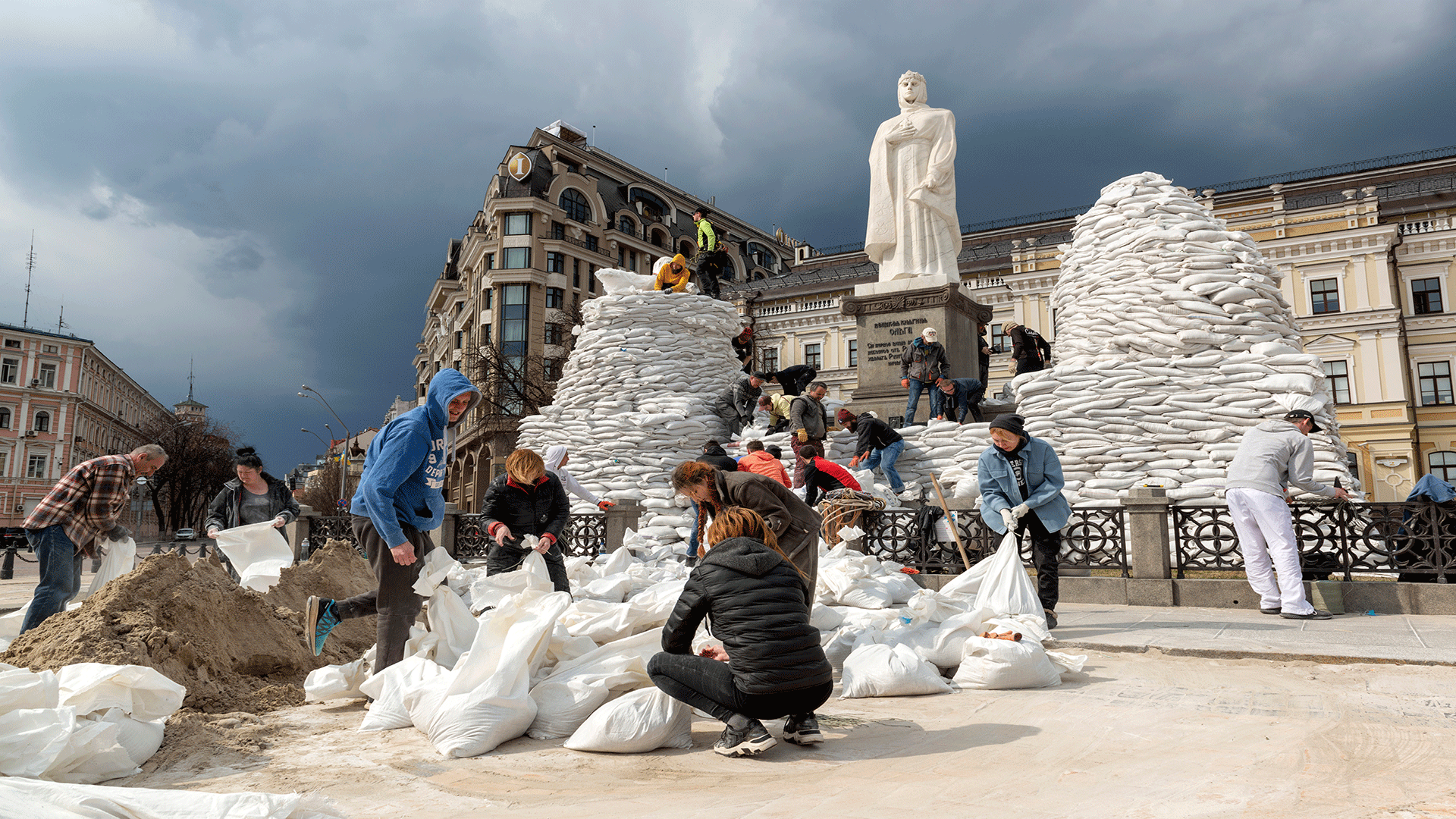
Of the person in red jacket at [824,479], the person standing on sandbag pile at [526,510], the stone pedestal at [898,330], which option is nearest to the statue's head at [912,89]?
the stone pedestal at [898,330]

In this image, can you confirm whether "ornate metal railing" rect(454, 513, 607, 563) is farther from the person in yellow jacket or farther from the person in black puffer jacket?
the person in black puffer jacket

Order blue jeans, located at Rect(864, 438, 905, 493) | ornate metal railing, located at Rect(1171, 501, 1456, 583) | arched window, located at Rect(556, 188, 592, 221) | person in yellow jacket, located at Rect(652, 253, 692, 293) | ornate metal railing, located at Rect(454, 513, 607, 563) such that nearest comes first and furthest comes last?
ornate metal railing, located at Rect(1171, 501, 1456, 583) → ornate metal railing, located at Rect(454, 513, 607, 563) → blue jeans, located at Rect(864, 438, 905, 493) → person in yellow jacket, located at Rect(652, 253, 692, 293) → arched window, located at Rect(556, 188, 592, 221)

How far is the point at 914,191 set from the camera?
1322 centimetres

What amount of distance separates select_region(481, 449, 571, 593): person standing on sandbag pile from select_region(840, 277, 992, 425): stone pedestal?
24.1 ft

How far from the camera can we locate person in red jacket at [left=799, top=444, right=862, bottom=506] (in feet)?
27.6

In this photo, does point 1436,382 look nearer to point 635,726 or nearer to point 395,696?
point 635,726

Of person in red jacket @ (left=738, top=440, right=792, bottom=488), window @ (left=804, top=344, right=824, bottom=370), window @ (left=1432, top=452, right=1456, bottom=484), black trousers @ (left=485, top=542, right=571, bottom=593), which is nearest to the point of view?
black trousers @ (left=485, top=542, right=571, bottom=593)

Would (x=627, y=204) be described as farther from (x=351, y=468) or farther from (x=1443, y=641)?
(x=1443, y=641)

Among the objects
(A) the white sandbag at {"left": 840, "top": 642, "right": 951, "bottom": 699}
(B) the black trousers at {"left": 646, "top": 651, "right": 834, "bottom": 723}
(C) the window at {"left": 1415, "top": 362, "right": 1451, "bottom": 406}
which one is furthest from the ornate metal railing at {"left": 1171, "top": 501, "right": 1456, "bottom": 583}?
(C) the window at {"left": 1415, "top": 362, "right": 1451, "bottom": 406}

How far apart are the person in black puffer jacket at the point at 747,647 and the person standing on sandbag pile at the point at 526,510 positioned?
2.48m

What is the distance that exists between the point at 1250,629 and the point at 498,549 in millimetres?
5022

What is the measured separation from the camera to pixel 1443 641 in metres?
4.97

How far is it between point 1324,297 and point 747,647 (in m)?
38.2

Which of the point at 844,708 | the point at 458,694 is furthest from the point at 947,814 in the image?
the point at 458,694
